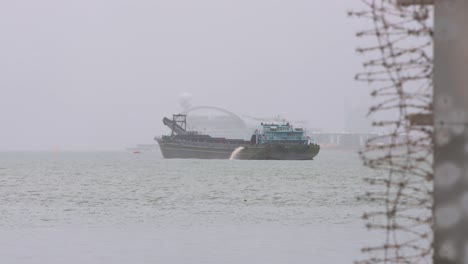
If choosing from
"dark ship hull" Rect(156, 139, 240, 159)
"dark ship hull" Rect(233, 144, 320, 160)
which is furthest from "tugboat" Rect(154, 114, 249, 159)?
"dark ship hull" Rect(233, 144, 320, 160)

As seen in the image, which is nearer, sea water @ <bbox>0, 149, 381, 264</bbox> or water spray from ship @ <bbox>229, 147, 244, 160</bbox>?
sea water @ <bbox>0, 149, 381, 264</bbox>

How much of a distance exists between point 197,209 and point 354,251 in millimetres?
23923

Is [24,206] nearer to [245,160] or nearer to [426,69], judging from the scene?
[426,69]

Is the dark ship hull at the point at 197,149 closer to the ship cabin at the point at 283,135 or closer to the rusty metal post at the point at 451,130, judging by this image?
the ship cabin at the point at 283,135

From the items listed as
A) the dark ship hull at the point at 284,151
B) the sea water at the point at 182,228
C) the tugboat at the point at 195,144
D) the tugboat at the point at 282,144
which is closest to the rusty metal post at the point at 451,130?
the sea water at the point at 182,228

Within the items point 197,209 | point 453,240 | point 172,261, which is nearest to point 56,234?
point 172,261

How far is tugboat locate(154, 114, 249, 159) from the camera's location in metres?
176

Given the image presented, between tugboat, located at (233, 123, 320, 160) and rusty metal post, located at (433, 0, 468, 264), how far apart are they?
155166 mm

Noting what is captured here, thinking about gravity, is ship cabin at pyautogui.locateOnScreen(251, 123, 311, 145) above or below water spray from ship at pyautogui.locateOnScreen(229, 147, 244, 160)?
above

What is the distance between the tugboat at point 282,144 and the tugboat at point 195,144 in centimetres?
1009

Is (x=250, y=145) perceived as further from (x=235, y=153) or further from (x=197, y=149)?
(x=197, y=149)

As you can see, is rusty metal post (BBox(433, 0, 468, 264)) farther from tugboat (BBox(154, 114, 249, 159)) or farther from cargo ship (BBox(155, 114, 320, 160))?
tugboat (BBox(154, 114, 249, 159))

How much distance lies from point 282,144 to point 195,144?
80.9 ft

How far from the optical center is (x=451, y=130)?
540 cm
